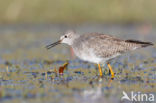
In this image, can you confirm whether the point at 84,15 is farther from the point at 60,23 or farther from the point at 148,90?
the point at 148,90

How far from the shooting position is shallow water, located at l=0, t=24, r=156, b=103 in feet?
26.6

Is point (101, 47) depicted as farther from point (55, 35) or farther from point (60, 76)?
point (55, 35)

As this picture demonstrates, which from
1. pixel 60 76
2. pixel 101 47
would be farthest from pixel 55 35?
pixel 101 47

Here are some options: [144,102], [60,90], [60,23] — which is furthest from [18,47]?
[144,102]

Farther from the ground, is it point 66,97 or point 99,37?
point 99,37

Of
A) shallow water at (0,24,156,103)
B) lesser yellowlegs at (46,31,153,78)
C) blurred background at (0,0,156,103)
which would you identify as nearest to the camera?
shallow water at (0,24,156,103)

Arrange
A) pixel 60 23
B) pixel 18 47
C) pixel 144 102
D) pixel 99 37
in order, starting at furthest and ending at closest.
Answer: pixel 60 23, pixel 18 47, pixel 99 37, pixel 144 102

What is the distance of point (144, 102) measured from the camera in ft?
25.3

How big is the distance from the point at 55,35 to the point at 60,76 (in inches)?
319

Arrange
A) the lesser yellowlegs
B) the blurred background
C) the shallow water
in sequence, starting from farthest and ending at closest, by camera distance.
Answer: the lesser yellowlegs < the blurred background < the shallow water

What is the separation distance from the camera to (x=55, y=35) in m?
18.2

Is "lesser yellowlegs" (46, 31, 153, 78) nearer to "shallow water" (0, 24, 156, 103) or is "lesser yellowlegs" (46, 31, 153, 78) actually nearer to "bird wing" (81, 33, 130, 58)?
"bird wing" (81, 33, 130, 58)

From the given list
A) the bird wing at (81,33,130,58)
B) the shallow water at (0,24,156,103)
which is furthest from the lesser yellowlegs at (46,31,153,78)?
the shallow water at (0,24,156,103)

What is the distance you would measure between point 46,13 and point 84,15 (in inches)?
79.8
